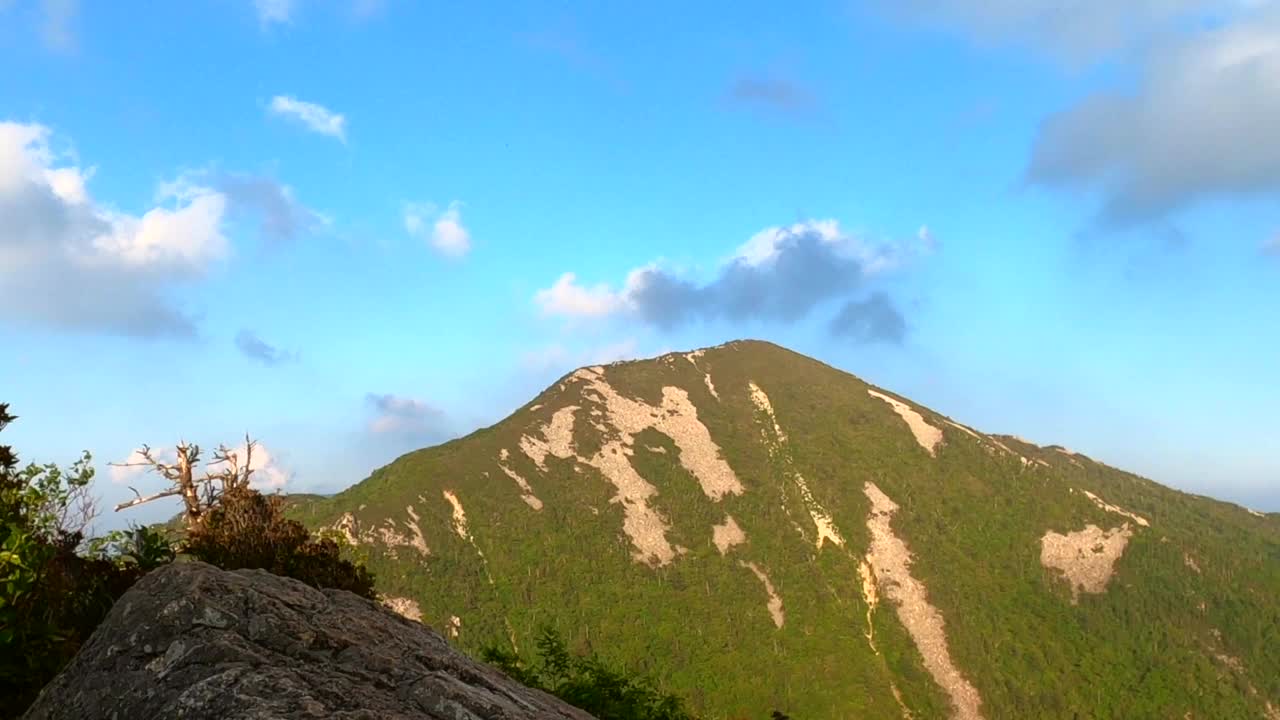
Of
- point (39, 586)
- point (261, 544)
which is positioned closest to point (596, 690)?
point (261, 544)

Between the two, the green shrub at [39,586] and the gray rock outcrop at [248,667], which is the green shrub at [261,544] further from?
the gray rock outcrop at [248,667]

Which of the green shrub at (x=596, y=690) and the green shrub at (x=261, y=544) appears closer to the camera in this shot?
the green shrub at (x=261, y=544)

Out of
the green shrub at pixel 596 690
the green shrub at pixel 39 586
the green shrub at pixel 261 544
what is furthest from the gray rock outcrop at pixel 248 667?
the green shrub at pixel 596 690

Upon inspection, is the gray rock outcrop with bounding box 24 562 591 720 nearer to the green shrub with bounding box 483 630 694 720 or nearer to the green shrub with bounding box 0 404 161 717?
the green shrub with bounding box 0 404 161 717

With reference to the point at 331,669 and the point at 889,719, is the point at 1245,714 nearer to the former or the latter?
the point at 889,719

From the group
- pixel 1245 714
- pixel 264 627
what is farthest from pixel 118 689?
pixel 1245 714

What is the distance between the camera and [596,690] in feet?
76.5

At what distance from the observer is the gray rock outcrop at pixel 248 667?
860 centimetres

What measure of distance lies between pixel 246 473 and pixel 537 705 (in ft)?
40.3

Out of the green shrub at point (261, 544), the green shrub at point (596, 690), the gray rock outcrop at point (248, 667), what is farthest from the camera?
the green shrub at point (596, 690)

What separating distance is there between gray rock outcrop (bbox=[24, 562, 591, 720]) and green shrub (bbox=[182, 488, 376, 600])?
23.4 ft

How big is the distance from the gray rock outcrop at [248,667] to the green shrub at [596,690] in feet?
36.3

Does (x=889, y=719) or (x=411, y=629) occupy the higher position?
(x=411, y=629)

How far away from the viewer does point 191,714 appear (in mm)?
8414
